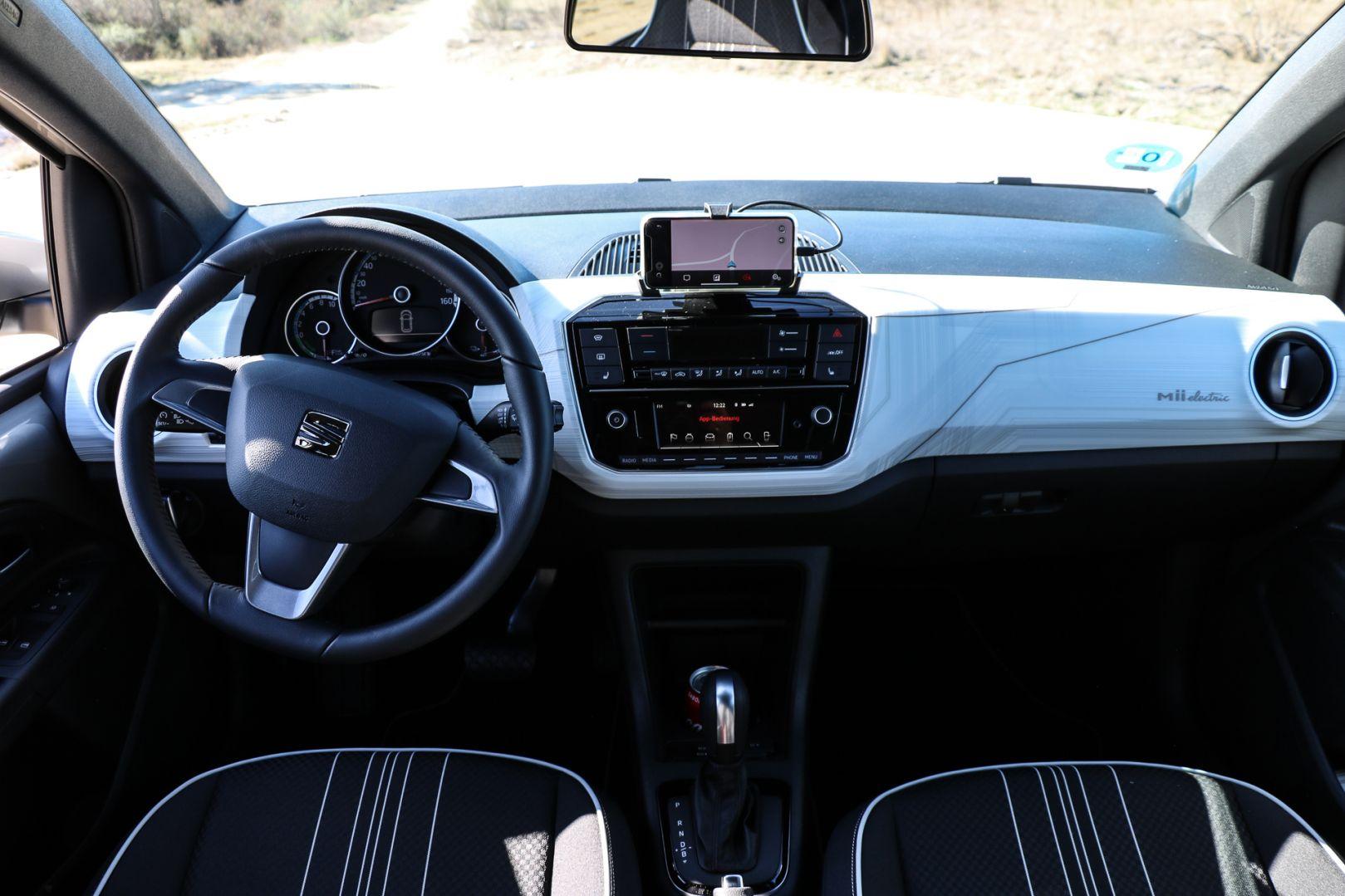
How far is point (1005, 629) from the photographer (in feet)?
9.26

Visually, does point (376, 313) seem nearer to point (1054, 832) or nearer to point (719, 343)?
point (719, 343)

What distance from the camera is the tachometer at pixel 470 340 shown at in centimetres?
199

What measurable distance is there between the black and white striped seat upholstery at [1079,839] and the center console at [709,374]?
706 millimetres

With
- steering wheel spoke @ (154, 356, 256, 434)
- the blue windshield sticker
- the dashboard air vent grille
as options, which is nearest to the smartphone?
the dashboard air vent grille

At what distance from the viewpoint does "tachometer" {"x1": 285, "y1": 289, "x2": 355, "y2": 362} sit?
80.0 inches

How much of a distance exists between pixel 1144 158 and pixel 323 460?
2102 mm

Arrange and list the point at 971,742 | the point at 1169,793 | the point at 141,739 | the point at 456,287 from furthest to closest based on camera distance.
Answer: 1. the point at 971,742
2. the point at 141,739
3. the point at 1169,793
4. the point at 456,287

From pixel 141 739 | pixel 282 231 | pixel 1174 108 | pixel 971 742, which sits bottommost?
pixel 971 742

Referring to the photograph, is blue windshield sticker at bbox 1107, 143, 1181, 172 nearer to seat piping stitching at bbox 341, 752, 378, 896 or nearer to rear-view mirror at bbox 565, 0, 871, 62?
rear-view mirror at bbox 565, 0, 871, 62

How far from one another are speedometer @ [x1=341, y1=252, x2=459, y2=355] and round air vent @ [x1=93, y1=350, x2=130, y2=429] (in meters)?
0.45

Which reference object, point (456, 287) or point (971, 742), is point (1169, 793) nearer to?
point (971, 742)

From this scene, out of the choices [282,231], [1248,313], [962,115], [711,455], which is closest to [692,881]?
[711,455]

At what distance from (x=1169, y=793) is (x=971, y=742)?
0.86 metres

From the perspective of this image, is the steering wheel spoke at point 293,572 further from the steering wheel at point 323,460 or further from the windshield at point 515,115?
the windshield at point 515,115
